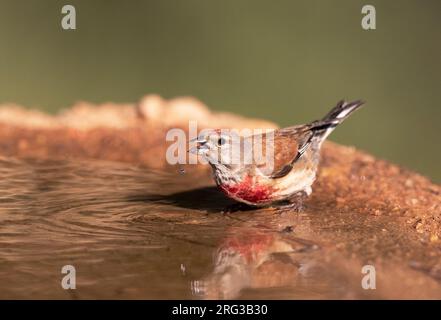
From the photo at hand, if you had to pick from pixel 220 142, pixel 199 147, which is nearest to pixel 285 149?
pixel 220 142

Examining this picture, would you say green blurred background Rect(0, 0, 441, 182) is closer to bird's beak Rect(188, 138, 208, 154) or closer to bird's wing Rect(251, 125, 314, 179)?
bird's wing Rect(251, 125, 314, 179)

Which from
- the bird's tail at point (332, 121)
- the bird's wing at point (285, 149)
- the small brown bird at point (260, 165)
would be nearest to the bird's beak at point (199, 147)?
the small brown bird at point (260, 165)

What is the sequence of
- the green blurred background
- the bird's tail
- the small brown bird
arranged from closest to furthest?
the small brown bird
the bird's tail
the green blurred background

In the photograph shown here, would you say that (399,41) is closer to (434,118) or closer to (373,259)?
(434,118)

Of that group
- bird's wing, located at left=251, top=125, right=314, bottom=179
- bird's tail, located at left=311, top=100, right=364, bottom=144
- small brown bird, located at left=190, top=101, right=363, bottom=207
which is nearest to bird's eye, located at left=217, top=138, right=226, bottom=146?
small brown bird, located at left=190, top=101, right=363, bottom=207

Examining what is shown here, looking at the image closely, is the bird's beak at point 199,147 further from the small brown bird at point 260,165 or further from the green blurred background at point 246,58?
the green blurred background at point 246,58

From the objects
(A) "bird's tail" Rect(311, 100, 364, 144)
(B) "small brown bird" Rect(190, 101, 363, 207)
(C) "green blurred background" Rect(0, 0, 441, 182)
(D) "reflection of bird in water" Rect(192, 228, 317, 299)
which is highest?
(C) "green blurred background" Rect(0, 0, 441, 182)
